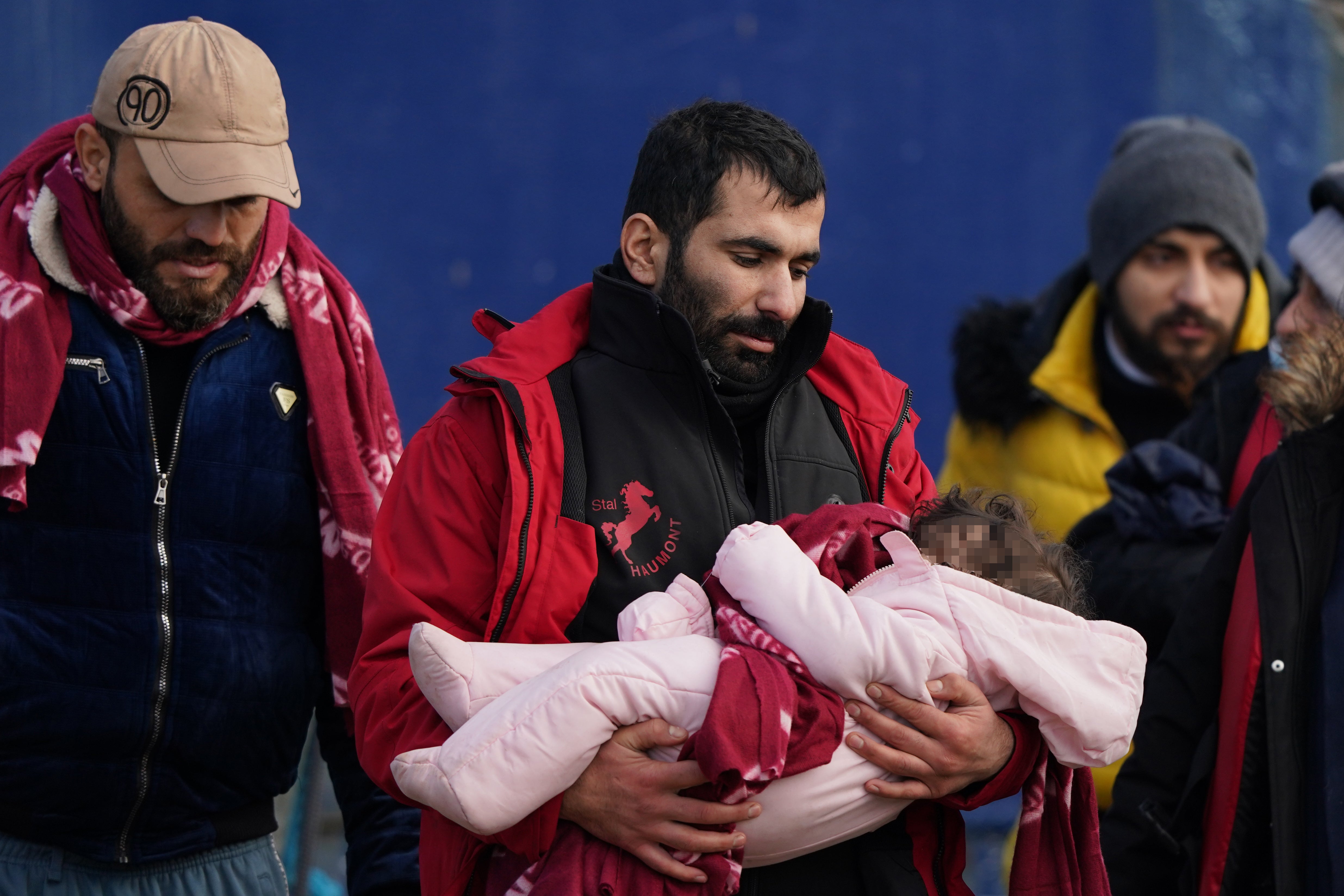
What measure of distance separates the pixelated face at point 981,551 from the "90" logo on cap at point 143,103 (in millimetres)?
1502

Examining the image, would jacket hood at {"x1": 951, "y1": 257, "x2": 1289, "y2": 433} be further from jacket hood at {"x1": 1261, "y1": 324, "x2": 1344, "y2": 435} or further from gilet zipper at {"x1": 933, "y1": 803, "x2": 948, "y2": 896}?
gilet zipper at {"x1": 933, "y1": 803, "x2": 948, "y2": 896}

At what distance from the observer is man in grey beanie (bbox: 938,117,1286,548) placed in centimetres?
416

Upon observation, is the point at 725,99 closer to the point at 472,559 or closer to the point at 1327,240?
the point at 1327,240

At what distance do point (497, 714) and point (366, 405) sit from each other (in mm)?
1012

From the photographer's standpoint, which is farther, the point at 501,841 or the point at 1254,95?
the point at 1254,95

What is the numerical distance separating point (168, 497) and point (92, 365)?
0.27 metres

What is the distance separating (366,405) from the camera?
8.93 feet

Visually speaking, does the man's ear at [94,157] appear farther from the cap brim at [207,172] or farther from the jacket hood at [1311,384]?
the jacket hood at [1311,384]

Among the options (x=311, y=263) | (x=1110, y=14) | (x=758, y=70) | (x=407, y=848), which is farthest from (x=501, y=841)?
(x=1110, y=14)

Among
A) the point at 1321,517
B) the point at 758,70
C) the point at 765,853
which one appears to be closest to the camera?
the point at 765,853

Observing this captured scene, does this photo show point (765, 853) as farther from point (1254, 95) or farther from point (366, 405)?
point (1254, 95)

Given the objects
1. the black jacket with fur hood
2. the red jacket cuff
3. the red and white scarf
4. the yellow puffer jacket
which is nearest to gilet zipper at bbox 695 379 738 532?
the red jacket cuff

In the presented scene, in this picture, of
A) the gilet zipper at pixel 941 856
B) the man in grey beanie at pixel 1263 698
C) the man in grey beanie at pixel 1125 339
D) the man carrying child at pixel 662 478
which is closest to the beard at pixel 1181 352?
the man in grey beanie at pixel 1125 339

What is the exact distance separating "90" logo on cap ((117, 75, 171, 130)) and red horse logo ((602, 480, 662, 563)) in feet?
3.58
